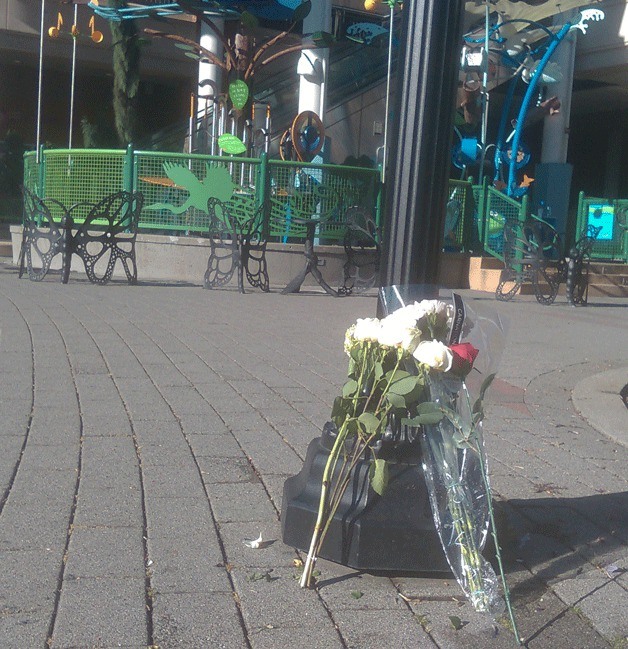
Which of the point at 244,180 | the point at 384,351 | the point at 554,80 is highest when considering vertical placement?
the point at 554,80

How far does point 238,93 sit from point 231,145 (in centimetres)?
100

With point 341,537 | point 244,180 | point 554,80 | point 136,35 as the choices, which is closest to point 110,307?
point 244,180

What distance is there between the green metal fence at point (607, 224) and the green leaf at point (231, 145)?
6677 millimetres

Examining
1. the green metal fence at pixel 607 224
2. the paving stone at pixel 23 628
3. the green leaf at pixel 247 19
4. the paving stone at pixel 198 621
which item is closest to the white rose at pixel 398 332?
the paving stone at pixel 198 621

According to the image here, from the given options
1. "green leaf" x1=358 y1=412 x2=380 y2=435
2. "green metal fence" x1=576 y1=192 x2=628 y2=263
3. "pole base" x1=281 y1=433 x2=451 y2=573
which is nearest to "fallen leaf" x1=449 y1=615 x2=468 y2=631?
"pole base" x1=281 y1=433 x2=451 y2=573

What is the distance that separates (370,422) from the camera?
3340 millimetres

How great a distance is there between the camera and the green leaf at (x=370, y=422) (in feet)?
10.9

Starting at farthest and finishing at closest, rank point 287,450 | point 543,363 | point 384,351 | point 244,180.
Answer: point 244,180 → point 543,363 → point 287,450 → point 384,351

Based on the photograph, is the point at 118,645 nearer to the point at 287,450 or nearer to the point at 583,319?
the point at 287,450

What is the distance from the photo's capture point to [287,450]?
5188 mm

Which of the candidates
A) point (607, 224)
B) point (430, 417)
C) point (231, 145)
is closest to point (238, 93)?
point (231, 145)

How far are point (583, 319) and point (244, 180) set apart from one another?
6.11 metres

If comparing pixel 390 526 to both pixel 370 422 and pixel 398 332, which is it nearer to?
pixel 370 422

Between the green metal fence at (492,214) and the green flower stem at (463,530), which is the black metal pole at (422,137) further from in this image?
the green metal fence at (492,214)
